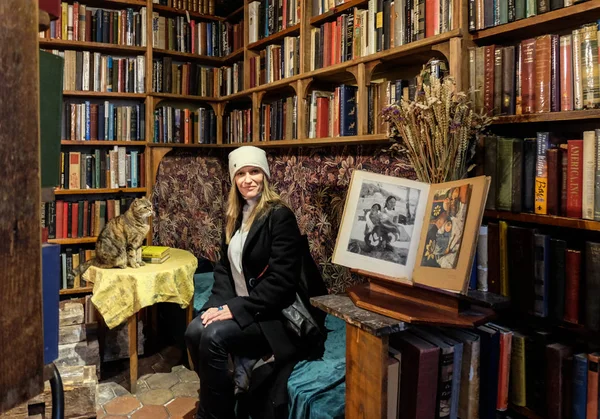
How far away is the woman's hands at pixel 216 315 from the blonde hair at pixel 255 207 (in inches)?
15.3

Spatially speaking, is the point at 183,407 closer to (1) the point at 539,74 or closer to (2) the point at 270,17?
(1) the point at 539,74

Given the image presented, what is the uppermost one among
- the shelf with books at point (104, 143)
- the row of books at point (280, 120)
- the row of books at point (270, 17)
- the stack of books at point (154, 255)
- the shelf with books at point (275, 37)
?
the row of books at point (270, 17)

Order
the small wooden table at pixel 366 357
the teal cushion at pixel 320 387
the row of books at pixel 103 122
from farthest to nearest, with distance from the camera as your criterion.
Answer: the row of books at pixel 103 122
the teal cushion at pixel 320 387
the small wooden table at pixel 366 357

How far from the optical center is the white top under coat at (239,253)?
2.28 m

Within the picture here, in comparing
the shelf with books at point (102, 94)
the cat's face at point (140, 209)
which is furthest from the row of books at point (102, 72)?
the cat's face at point (140, 209)

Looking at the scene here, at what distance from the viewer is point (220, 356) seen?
6.43ft

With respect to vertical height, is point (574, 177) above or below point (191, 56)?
below

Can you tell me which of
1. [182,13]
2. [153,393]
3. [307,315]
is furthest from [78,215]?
[307,315]

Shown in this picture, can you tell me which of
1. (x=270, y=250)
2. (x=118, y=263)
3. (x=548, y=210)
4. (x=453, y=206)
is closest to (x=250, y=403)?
(x=270, y=250)

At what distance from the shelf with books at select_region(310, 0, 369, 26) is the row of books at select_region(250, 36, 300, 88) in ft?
0.61

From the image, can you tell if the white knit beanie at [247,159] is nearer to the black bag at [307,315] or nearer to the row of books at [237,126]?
the black bag at [307,315]

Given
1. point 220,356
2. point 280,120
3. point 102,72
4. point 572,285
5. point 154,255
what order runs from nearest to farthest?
point 572,285, point 220,356, point 154,255, point 280,120, point 102,72

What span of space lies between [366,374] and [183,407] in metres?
1.43

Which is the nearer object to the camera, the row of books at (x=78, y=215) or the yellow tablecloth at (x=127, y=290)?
the yellow tablecloth at (x=127, y=290)
